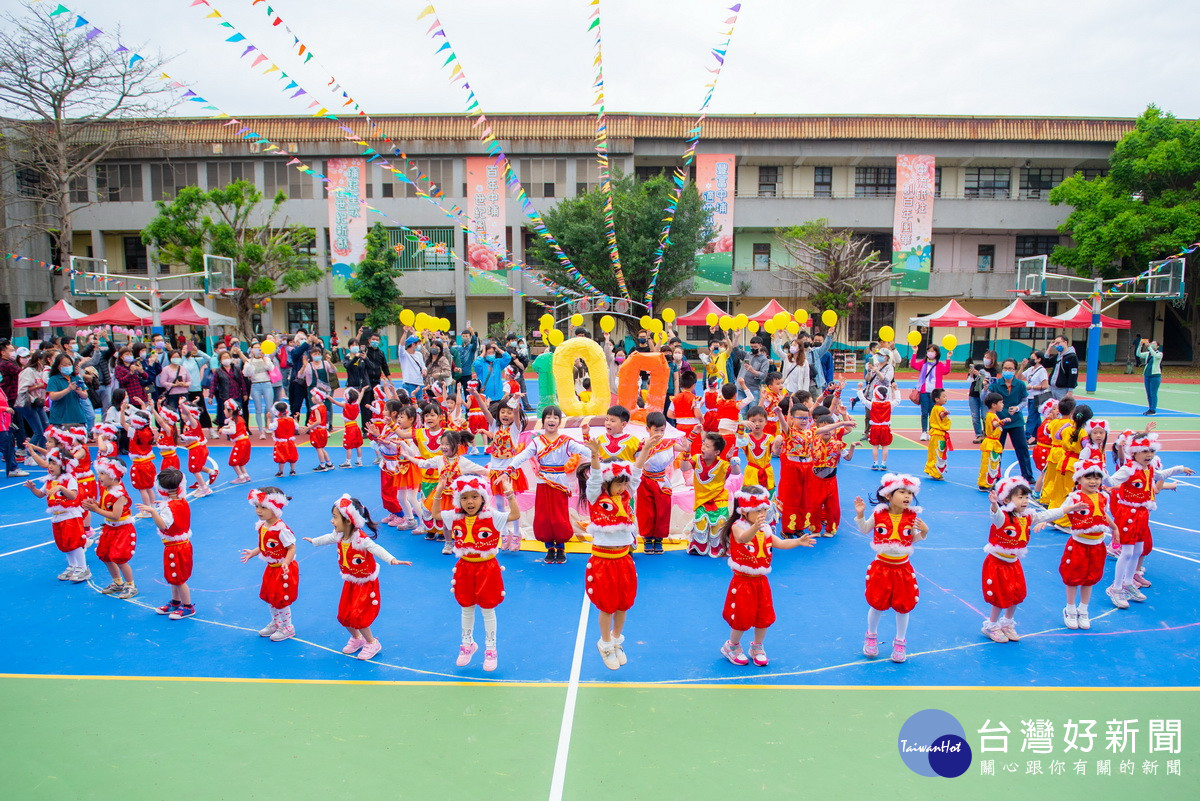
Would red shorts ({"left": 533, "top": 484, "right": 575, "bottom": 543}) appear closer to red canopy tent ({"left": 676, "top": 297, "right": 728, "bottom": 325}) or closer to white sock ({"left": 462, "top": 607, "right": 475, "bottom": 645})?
white sock ({"left": 462, "top": 607, "right": 475, "bottom": 645})

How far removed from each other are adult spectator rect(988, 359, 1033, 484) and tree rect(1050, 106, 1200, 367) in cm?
2173

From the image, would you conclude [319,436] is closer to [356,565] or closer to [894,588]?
[356,565]

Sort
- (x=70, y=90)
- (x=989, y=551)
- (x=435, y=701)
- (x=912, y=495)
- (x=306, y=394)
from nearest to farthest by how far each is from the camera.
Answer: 1. (x=435, y=701)
2. (x=912, y=495)
3. (x=989, y=551)
4. (x=306, y=394)
5. (x=70, y=90)

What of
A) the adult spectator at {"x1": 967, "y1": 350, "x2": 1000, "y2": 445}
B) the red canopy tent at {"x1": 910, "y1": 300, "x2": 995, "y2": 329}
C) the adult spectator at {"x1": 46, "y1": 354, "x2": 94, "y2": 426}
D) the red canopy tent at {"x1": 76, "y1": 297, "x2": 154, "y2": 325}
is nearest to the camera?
the adult spectator at {"x1": 46, "y1": 354, "x2": 94, "y2": 426}

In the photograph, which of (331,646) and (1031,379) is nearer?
(331,646)

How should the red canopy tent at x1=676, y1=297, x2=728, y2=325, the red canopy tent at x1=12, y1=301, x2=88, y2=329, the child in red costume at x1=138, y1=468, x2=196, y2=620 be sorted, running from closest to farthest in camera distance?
the child in red costume at x1=138, y1=468, x2=196, y2=620, the red canopy tent at x1=12, y1=301, x2=88, y2=329, the red canopy tent at x1=676, y1=297, x2=728, y2=325

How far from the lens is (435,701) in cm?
464

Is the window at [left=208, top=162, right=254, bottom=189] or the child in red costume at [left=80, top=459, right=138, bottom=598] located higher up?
the window at [left=208, top=162, right=254, bottom=189]

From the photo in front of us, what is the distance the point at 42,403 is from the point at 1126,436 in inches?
576

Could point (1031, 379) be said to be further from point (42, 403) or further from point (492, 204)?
point (492, 204)

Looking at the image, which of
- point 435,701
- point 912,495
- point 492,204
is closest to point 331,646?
point 435,701

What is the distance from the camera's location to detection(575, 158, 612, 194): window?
103ft

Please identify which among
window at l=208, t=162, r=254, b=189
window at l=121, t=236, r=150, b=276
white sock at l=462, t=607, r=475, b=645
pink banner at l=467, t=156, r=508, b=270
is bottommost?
white sock at l=462, t=607, r=475, b=645

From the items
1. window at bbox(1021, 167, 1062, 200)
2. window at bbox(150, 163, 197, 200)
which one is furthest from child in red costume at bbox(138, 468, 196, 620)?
window at bbox(1021, 167, 1062, 200)
